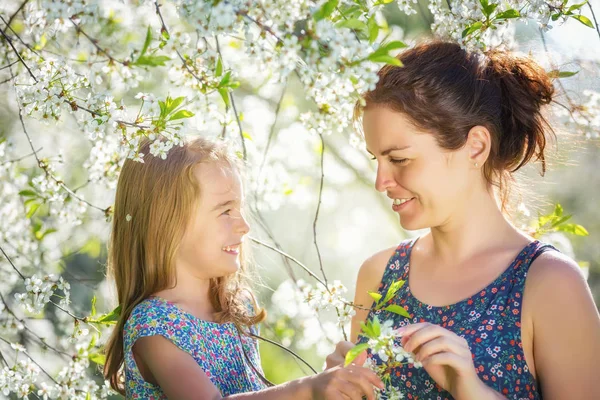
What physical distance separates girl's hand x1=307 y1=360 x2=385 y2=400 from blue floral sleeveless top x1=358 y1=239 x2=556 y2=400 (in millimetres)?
101

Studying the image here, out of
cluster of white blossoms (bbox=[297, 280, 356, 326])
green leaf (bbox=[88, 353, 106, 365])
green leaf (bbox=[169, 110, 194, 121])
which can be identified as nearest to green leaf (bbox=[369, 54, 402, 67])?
green leaf (bbox=[169, 110, 194, 121])

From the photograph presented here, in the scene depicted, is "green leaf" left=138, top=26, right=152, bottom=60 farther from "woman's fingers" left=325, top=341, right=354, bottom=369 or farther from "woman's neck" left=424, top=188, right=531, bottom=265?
"woman's neck" left=424, top=188, right=531, bottom=265

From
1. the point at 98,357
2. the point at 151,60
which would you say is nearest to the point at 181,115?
the point at 151,60

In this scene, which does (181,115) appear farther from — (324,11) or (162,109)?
(324,11)

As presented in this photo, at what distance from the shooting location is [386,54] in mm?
1178

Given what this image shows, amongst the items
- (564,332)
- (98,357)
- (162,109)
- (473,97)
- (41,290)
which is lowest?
(564,332)

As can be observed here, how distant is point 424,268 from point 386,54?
32.0 inches

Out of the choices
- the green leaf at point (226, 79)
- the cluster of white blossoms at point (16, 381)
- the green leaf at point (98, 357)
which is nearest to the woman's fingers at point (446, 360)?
the green leaf at point (226, 79)

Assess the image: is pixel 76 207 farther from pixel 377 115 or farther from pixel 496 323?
pixel 496 323

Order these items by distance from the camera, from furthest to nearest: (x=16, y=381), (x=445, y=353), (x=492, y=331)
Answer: (x=16, y=381), (x=492, y=331), (x=445, y=353)

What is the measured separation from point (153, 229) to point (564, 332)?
3.30 ft

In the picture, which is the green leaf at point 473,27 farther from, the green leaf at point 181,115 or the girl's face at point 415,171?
the green leaf at point 181,115

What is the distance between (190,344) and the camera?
181cm

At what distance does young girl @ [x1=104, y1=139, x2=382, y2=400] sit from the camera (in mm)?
1803
